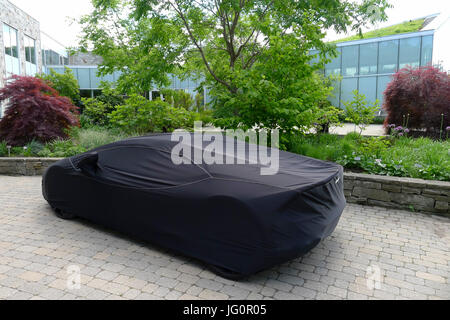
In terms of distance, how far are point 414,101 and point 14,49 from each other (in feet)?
74.1

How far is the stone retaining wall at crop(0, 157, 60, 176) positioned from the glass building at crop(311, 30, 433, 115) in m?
18.6

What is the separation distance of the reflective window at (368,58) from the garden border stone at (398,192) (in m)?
20.3

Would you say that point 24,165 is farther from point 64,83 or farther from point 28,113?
point 64,83

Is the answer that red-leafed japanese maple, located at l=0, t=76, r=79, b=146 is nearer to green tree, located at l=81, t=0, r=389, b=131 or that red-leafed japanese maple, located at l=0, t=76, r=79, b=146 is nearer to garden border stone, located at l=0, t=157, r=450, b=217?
green tree, located at l=81, t=0, r=389, b=131

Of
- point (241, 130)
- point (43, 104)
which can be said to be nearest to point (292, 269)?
point (241, 130)

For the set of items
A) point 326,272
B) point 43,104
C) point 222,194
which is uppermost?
point 43,104

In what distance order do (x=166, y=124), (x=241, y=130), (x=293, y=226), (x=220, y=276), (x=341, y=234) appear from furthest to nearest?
(x=166, y=124) → (x=241, y=130) → (x=341, y=234) → (x=220, y=276) → (x=293, y=226)

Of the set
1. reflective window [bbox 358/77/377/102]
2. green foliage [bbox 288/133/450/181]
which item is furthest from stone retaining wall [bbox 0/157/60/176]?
reflective window [bbox 358/77/377/102]

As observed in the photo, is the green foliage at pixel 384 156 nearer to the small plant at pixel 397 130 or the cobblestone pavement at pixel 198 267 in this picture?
the small plant at pixel 397 130

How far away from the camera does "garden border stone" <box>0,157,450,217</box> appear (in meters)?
5.44

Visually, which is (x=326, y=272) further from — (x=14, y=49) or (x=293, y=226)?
(x=14, y=49)

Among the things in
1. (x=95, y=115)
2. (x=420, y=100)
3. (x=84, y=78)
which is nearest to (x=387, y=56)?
(x=420, y=100)

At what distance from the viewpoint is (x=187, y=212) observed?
3520 millimetres

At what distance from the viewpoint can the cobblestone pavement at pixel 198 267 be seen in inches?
122
